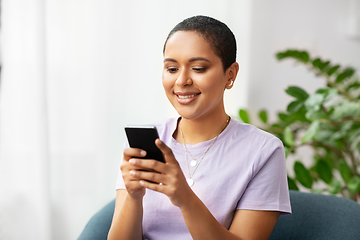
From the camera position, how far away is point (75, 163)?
1.65m

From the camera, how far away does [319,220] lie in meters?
1.07

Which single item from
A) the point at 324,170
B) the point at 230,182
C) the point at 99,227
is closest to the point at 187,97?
the point at 230,182

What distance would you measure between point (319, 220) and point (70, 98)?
1175 millimetres

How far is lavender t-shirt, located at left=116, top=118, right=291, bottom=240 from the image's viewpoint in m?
0.86

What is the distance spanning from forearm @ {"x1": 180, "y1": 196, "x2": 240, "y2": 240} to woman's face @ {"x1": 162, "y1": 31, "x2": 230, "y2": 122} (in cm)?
22

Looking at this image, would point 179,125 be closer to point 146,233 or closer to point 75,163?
point 146,233

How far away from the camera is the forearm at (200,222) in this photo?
2.43 ft

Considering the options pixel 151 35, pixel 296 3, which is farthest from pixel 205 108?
pixel 296 3

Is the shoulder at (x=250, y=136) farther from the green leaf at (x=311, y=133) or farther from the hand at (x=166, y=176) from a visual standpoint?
the green leaf at (x=311, y=133)

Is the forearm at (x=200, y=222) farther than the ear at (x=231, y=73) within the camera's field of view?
No

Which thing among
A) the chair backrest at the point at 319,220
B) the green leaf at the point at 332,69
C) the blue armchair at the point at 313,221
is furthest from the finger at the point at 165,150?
the green leaf at the point at 332,69

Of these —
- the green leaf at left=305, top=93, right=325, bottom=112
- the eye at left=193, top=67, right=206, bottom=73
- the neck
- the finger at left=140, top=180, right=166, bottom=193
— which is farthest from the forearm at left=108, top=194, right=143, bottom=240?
the green leaf at left=305, top=93, right=325, bottom=112

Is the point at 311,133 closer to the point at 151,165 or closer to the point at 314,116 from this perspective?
the point at 314,116

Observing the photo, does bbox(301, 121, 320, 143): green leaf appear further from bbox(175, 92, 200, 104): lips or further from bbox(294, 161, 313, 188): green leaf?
bbox(175, 92, 200, 104): lips
